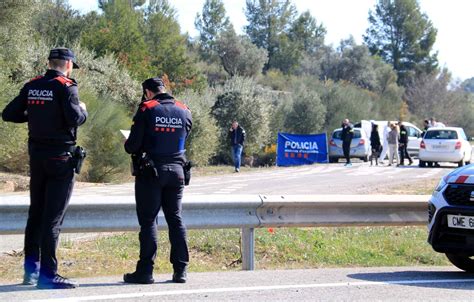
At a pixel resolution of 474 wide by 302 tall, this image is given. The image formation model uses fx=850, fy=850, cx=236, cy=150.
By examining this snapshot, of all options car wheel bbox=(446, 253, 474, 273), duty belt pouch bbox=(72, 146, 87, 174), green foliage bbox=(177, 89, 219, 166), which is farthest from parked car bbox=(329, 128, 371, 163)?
duty belt pouch bbox=(72, 146, 87, 174)

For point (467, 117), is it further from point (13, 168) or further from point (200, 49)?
point (13, 168)

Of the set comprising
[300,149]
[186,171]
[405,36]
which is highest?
[405,36]

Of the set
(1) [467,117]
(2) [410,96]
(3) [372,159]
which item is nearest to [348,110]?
(3) [372,159]

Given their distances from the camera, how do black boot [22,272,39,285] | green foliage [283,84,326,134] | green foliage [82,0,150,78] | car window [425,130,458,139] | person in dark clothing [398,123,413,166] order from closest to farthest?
black boot [22,272,39,285]
car window [425,130,458,139]
person in dark clothing [398,123,413,166]
green foliage [283,84,326,134]
green foliage [82,0,150,78]

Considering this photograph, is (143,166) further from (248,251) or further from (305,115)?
(305,115)

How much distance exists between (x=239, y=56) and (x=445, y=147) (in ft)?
182

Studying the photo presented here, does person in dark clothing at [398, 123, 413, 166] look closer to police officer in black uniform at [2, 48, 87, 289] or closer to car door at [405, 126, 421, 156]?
car door at [405, 126, 421, 156]

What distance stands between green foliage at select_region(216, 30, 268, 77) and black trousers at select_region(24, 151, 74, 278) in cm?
7633

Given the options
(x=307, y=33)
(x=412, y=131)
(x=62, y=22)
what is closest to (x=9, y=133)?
(x=412, y=131)

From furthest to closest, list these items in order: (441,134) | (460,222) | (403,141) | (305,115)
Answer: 1. (305,115)
2. (403,141)
3. (441,134)
4. (460,222)

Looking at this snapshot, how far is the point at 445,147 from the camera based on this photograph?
101 feet

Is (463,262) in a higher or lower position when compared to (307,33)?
lower

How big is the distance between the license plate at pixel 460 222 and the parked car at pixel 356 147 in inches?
1133

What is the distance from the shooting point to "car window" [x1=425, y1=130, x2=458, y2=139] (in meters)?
31.1
